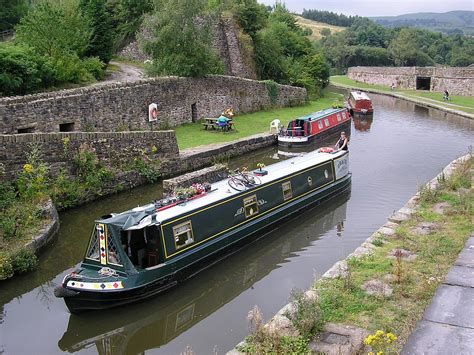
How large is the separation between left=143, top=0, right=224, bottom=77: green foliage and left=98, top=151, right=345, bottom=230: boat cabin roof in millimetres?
9072

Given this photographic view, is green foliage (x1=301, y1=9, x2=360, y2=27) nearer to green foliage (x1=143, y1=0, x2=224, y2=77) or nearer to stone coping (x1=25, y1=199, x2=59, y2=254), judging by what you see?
green foliage (x1=143, y1=0, x2=224, y2=77)

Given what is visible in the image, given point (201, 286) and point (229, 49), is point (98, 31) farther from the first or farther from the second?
point (201, 286)

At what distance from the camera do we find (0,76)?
1399 centimetres

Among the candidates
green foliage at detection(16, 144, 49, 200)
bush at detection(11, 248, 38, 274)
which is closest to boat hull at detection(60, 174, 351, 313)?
bush at detection(11, 248, 38, 274)

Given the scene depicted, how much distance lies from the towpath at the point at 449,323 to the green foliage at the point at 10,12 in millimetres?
23122

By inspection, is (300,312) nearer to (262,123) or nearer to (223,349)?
(223,349)

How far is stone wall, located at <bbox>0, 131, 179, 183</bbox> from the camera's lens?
1087cm

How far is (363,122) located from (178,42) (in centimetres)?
992

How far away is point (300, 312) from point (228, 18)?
23114mm

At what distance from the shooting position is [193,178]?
11.6 m

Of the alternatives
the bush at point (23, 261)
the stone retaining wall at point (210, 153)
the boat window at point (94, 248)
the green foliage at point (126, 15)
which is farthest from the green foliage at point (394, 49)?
the boat window at point (94, 248)

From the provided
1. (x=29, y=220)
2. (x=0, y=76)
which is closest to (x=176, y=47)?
(x=0, y=76)

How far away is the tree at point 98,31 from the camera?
2119cm

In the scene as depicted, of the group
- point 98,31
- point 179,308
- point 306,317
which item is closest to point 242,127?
point 98,31
